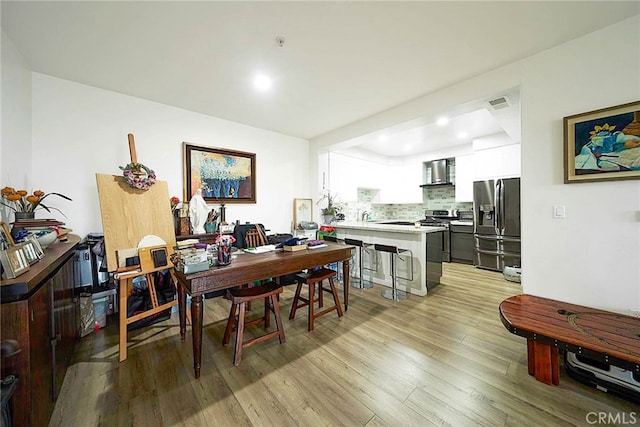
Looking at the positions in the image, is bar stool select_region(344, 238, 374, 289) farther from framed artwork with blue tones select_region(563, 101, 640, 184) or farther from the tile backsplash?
framed artwork with blue tones select_region(563, 101, 640, 184)

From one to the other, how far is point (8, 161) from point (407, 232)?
4236mm

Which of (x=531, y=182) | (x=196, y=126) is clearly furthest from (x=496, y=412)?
(x=196, y=126)

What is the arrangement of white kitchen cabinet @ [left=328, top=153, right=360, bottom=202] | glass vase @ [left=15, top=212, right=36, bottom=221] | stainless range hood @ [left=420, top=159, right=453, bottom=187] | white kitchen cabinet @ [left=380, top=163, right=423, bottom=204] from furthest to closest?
1. white kitchen cabinet @ [left=380, top=163, right=423, bottom=204]
2. stainless range hood @ [left=420, top=159, right=453, bottom=187]
3. white kitchen cabinet @ [left=328, top=153, right=360, bottom=202]
4. glass vase @ [left=15, top=212, right=36, bottom=221]

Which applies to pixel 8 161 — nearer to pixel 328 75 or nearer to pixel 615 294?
pixel 328 75

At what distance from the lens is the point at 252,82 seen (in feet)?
8.52

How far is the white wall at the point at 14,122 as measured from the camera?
1.83 metres

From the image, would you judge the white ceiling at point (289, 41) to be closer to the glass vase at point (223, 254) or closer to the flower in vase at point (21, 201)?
the flower in vase at point (21, 201)

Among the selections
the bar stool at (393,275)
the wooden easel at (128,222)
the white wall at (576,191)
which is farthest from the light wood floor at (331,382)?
the white wall at (576,191)

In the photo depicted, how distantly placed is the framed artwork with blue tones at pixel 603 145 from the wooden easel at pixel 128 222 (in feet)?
12.6

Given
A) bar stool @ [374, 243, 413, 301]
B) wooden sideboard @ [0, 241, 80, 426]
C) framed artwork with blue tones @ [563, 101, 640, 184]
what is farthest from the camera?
bar stool @ [374, 243, 413, 301]

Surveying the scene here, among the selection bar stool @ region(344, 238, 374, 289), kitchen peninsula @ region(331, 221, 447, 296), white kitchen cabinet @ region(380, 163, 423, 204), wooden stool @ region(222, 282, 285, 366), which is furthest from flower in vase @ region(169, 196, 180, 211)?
white kitchen cabinet @ region(380, 163, 423, 204)

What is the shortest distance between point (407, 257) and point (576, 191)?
196 cm

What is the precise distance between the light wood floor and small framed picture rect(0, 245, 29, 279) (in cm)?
101

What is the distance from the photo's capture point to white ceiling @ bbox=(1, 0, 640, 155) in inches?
64.8
